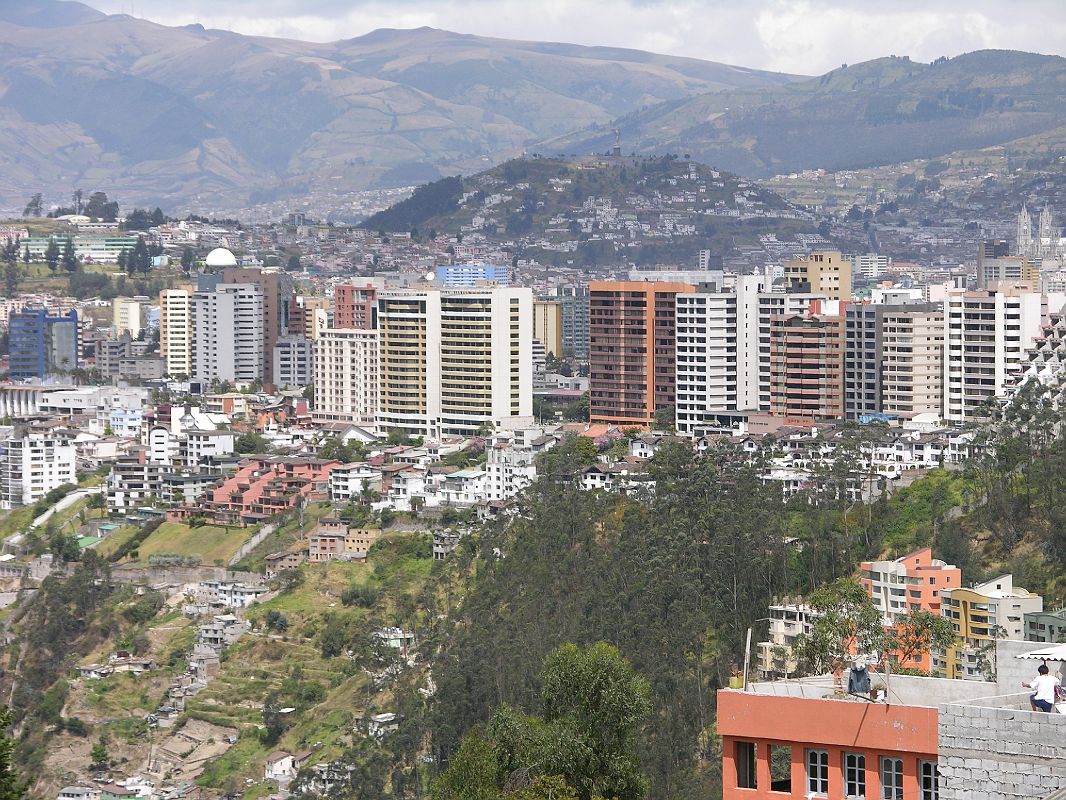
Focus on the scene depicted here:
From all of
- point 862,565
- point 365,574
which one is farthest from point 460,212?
point 862,565

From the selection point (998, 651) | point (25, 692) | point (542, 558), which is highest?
point (998, 651)

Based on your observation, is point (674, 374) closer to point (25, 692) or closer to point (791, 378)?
point (791, 378)

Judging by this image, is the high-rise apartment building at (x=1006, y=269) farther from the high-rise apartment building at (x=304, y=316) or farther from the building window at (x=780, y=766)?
the building window at (x=780, y=766)

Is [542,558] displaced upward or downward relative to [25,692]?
upward

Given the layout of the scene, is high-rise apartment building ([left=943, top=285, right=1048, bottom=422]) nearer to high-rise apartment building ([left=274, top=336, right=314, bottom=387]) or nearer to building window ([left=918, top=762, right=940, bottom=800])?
high-rise apartment building ([left=274, top=336, right=314, bottom=387])

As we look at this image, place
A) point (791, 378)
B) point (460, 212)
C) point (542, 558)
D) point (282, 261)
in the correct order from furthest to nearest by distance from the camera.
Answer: point (460, 212) < point (282, 261) < point (791, 378) < point (542, 558)

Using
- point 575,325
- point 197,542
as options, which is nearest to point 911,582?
point 197,542
